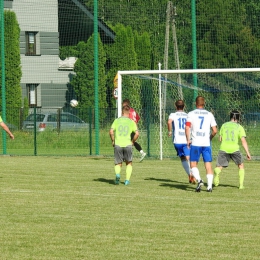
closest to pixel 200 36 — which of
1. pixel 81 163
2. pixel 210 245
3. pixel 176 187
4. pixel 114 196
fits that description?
pixel 81 163

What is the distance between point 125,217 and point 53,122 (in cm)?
1836

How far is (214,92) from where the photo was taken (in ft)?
87.7

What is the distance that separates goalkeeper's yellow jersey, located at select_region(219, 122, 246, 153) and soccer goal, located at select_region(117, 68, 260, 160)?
9.38m

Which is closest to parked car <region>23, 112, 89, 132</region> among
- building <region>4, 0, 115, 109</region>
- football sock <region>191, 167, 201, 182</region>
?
building <region>4, 0, 115, 109</region>

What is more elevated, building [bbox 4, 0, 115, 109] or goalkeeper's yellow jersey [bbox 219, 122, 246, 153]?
building [bbox 4, 0, 115, 109]

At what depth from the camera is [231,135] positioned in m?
16.1

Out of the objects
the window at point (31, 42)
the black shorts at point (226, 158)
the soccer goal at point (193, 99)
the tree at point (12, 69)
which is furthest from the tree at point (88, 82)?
the black shorts at point (226, 158)

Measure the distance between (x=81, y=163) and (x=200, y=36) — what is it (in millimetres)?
6176

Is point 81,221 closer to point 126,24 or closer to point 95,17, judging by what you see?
point 95,17

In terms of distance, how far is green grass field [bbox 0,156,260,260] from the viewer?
9242 millimetres

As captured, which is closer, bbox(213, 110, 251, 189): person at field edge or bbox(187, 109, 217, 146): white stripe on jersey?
bbox(187, 109, 217, 146): white stripe on jersey

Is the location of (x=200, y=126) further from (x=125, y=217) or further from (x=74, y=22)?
(x=74, y=22)

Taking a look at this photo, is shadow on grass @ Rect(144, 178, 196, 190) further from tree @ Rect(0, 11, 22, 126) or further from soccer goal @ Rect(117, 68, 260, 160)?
→ tree @ Rect(0, 11, 22, 126)

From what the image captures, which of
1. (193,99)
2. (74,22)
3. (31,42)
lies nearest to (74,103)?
(74,22)
